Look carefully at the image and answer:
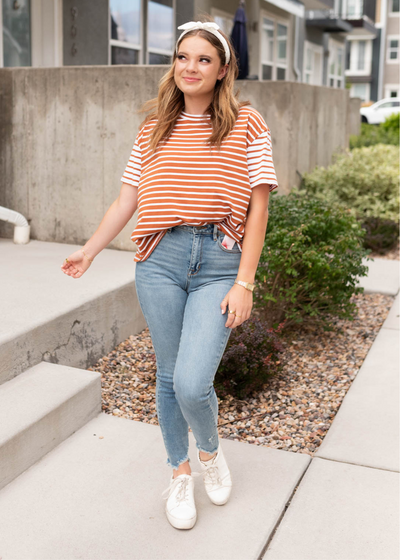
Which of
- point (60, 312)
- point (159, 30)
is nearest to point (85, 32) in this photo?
point (159, 30)

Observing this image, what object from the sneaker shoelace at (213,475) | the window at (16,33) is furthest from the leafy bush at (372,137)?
the sneaker shoelace at (213,475)

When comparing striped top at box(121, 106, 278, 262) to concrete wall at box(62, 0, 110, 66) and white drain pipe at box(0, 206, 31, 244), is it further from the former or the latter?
concrete wall at box(62, 0, 110, 66)

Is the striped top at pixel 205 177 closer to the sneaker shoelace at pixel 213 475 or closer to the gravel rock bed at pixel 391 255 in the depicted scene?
the sneaker shoelace at pixel 213 475

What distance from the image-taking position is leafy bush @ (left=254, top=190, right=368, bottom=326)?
14.3ft

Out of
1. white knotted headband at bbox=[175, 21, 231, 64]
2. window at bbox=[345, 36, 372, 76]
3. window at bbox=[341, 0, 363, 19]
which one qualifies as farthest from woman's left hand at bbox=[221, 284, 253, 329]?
window at bbox=[345, 36, 372, 76]

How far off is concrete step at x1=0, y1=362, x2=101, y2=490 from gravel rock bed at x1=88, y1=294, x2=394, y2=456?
31cm

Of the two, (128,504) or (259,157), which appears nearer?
(259,157)

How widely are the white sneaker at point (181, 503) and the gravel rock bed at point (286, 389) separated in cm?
83

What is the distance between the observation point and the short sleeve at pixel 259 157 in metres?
2.24

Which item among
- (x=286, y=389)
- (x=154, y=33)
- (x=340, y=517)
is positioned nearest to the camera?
(x=340, y=517)

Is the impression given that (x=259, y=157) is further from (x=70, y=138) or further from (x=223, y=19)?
(x=223, y=19)

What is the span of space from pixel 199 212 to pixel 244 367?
167cm

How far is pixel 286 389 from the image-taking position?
3973 millimetres

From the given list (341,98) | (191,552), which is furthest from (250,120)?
(341,98)
